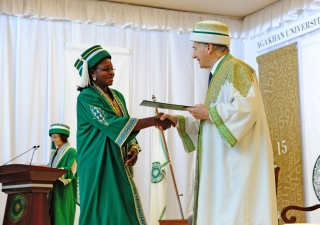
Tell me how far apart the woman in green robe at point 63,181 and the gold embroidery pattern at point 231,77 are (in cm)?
314

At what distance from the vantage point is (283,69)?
278 inches

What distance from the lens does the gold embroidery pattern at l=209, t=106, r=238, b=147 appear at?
3105mm

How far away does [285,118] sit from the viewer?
698 cm

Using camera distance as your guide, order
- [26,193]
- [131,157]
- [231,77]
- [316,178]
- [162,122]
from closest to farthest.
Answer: [231,77] < [162,122] < [131,157] < [26,193] < [316,178]

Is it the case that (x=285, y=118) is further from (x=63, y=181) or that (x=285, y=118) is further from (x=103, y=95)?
(x=103, y=95)

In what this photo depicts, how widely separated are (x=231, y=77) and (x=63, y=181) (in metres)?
3.30

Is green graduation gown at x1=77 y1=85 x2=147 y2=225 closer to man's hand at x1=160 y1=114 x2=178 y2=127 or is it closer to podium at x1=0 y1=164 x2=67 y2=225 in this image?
man's hand at x1=160 y1=114 x2=178 y2=127

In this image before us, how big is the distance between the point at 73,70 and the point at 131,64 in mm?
810

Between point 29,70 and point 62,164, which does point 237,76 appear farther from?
point 29,70

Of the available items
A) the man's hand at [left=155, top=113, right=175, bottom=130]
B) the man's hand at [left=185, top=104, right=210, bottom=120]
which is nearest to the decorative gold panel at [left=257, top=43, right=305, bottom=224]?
the man's hand at [left=155, top=113, right=175, bottom=130]

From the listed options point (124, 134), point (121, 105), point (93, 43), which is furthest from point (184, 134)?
point (93, 43)

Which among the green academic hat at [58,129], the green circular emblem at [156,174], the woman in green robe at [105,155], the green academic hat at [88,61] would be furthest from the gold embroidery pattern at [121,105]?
the green circular emblem at [156,174]

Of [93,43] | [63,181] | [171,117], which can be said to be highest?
[93,43]

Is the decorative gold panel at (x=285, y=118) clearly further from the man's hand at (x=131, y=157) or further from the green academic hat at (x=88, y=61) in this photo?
the green academic hat at (x=88, y=61)
